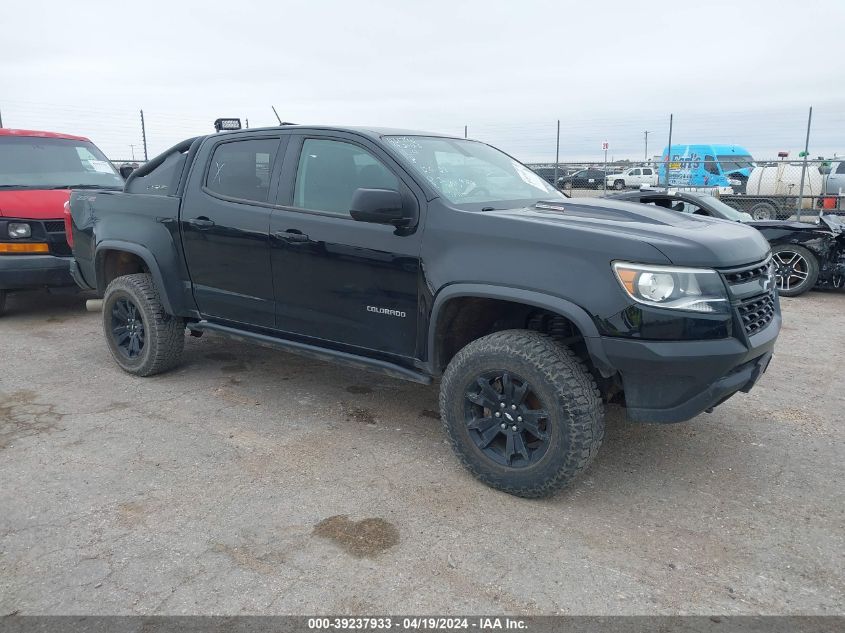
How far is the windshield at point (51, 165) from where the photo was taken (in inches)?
284

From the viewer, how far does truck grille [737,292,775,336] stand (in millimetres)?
3023

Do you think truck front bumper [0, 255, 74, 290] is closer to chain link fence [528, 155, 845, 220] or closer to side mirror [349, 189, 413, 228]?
side mirror [349, 189, 413, 228]

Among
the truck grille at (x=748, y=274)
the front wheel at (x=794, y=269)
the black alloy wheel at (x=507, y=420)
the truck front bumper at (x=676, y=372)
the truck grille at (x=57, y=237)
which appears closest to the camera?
the truck front bumper at (x=676, y=372)

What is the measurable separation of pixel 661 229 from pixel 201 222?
2.86 meters

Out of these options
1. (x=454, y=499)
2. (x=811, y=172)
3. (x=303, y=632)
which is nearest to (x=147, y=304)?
(x=454, y=499)

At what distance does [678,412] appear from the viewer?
2.93 m

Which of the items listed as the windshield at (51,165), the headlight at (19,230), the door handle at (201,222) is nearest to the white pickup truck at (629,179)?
the windshield at (51,165)

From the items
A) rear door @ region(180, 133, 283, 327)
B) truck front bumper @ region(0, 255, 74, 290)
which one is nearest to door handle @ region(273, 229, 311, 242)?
rear door @ region(180, 133, 283, 327)

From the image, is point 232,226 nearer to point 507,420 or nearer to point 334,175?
point 334,175

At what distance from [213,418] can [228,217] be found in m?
1.28

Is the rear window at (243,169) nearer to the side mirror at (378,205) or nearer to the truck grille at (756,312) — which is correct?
the side mirror at (378,205)

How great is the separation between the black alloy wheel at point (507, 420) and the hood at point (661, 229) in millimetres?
781

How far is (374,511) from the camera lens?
10.2ft

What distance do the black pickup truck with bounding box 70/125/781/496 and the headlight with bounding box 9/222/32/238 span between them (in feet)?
7.74
